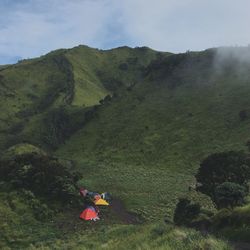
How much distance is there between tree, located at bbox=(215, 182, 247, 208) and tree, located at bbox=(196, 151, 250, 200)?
Answer: 35.7 ft

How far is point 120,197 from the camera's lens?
60.7 m

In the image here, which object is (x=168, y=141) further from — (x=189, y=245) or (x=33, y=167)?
(x=189, y=245)

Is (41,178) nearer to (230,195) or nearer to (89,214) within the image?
(89,214)

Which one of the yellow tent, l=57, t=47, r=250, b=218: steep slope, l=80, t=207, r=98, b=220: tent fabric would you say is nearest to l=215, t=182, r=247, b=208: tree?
l=80, t=207, r=98, b=220: tent fabric

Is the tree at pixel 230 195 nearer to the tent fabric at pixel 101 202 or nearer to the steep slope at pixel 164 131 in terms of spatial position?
the steep slope at pixel 164 131

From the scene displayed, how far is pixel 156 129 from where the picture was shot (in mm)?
105625

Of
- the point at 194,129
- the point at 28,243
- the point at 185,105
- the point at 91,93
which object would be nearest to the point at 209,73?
the point at 185,105

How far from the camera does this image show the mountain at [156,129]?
230 ft

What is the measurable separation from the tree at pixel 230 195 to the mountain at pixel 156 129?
15629 millimetres

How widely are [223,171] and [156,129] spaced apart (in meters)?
58.0

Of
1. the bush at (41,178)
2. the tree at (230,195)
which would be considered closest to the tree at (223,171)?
the tree at (230,195)

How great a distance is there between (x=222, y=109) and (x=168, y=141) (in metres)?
15.4

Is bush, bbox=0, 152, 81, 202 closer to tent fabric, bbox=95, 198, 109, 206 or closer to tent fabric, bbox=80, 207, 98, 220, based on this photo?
tent fabric, bbox=95, 198, 109, 206

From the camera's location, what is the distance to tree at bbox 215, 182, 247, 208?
1312 inches
